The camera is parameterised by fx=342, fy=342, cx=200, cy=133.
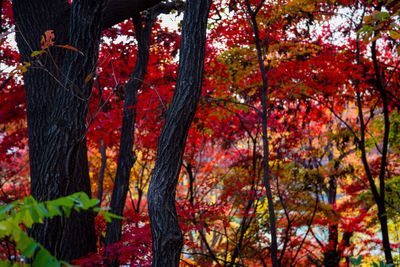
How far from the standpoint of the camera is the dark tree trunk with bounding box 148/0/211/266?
11.9 feet

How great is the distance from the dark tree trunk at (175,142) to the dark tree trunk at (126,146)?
6.70ft

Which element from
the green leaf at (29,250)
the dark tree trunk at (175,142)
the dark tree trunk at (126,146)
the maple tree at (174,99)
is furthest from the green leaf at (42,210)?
the dark tree trunk at (126,146)

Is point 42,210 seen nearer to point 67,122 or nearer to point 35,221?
point 35,221

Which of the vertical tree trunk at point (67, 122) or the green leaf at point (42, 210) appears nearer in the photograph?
the green leaf at point (42, 210)

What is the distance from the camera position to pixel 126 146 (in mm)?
5793

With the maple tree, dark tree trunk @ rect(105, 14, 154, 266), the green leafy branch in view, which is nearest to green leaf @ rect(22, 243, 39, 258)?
the green leafy branch

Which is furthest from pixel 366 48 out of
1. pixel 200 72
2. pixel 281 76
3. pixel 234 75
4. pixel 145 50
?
pixel 200 72

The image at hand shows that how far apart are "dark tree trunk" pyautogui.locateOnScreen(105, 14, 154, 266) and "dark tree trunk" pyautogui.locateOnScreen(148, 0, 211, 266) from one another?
2.04 metres

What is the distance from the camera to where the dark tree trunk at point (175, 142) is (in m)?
3.63

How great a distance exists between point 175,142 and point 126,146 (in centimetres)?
220

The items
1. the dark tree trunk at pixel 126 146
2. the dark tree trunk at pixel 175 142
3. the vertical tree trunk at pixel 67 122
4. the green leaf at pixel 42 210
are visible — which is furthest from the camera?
the dark tree trunk at pixel 126 146

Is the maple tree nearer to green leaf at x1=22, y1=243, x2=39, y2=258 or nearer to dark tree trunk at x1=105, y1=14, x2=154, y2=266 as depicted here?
dark tree trunk at x1=105, y1=14, x2=154, y2=266

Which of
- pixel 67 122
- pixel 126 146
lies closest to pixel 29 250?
pixel 67 122

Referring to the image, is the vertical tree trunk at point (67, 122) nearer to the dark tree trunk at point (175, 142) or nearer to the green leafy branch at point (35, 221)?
the dark tree trunk at point (175, 142)
